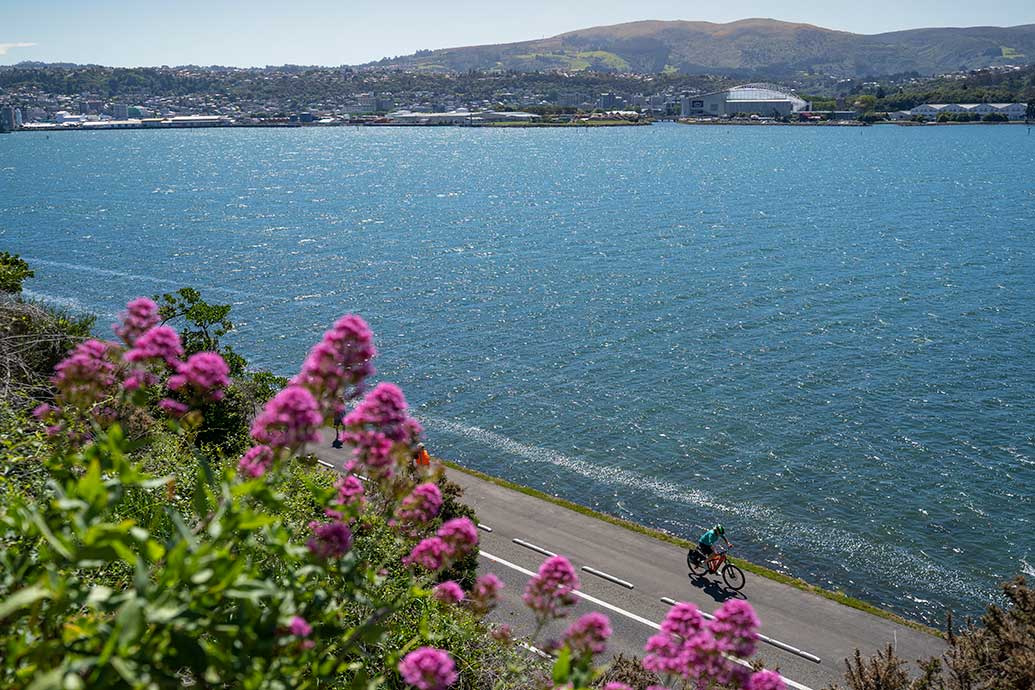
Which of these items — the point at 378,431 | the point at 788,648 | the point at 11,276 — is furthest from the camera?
the point at 11,276

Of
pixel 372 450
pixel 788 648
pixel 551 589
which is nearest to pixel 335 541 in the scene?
pixel 372 450

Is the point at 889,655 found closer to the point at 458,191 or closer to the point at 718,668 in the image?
the point at 718,668

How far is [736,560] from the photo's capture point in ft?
→ 93.9

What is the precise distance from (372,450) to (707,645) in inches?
113

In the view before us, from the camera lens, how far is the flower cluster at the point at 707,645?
6.51 meters

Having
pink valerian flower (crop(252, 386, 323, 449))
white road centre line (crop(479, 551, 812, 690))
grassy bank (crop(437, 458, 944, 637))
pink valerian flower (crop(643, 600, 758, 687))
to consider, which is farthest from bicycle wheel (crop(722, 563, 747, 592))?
pink valerian flower (crop(252, 386, 323, 449))

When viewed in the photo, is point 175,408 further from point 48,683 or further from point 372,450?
point 48,683

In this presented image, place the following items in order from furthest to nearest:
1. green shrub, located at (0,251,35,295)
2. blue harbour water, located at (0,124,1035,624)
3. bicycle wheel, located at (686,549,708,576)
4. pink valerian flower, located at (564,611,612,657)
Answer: green shrub, located at (0,251,35,295) < blue harbour water, located at (0,124,1035,624) < bicycle wheel, located at (686,549,708,576) < pink valerian flower, located at (564,611,612,657)

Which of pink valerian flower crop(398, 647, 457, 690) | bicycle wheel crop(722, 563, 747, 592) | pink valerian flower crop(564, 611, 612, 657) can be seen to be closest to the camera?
pink valerian flower crop(398, 647, 457, 690)

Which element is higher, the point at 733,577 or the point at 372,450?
the point at 372,450

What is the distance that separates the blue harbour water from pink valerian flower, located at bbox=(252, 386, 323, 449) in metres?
27.3

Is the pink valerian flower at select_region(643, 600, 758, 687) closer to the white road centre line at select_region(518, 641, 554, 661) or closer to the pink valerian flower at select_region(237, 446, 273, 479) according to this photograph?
the white road centre line at select_region(518, 641, 554, 661)

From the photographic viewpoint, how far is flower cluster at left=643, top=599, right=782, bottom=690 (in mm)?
6508

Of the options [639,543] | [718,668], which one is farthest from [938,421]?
[718,668]
